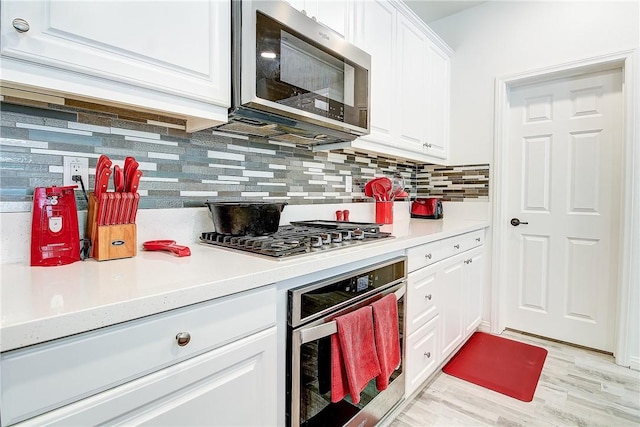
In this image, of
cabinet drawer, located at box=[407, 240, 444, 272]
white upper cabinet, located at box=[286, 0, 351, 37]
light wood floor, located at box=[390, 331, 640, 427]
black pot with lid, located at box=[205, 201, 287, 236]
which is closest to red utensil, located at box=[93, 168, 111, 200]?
black pot with lid, located at box=[205, 201, 287, 236]

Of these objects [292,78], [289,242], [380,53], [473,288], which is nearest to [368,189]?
[380,53]

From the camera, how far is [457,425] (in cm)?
158

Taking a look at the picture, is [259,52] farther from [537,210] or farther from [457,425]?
[537,210]

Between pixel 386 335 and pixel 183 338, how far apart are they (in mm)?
867

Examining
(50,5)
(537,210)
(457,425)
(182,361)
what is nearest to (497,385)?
(457,425)

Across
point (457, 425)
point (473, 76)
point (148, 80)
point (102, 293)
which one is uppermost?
point (473, 76)

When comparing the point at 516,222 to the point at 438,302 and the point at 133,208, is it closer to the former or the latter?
the point at 438,302

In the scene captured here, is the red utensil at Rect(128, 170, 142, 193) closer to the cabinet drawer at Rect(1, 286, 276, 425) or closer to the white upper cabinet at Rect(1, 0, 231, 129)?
the white upper cabinet at Rect(1, 0, 231, 129)

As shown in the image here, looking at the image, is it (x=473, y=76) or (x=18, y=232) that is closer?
(x=18, y=232)

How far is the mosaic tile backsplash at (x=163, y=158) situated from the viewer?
979 mm

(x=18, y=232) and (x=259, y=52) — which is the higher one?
(x=259, y=52)

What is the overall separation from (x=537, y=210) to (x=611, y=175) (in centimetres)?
50

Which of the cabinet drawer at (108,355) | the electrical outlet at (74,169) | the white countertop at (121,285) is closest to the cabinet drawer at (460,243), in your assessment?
the white countertop at (121,285)

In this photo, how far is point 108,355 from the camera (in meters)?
0.62
